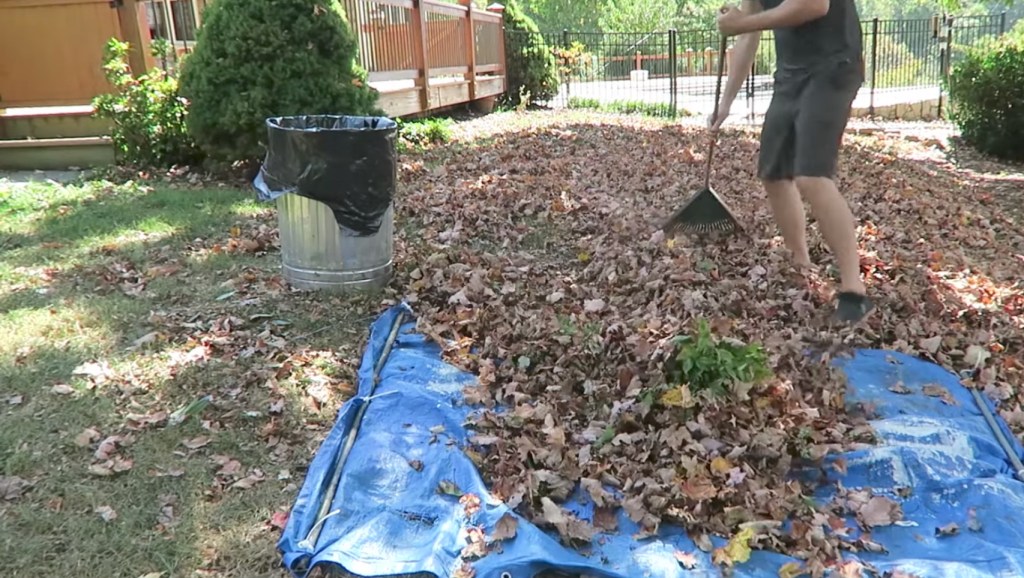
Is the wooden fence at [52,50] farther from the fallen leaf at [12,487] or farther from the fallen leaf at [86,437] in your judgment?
the fallen leaf at [12,487]

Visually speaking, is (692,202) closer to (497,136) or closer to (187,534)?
(187,534)

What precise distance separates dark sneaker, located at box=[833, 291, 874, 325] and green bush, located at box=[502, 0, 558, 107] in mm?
11527

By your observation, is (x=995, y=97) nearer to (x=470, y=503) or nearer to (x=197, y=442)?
(x=470, y=503)

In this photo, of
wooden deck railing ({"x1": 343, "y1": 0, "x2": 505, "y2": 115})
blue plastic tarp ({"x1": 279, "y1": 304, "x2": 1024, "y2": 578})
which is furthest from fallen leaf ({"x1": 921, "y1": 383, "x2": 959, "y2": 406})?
wooden deck railing ({"x1": 343, "y1": 0, "x2": 505, "y2": 115})

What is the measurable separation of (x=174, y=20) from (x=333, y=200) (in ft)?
22.9

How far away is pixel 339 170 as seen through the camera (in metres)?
3.73

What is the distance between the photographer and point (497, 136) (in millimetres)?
9414

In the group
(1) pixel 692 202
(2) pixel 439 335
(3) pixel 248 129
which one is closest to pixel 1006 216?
(1) pixel 692 202

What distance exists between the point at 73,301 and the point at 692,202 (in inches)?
131

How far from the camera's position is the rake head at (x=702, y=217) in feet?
14.7

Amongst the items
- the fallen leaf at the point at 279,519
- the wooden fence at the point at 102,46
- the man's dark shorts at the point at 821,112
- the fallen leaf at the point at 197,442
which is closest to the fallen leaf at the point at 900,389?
the man's dark shorts at the point at 821,112

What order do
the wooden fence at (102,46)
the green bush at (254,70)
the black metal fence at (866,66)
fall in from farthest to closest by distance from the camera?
1. the black metal fence at (866,66)
2. the wooden fence at (102,46)
3. the green bush at (254,70)

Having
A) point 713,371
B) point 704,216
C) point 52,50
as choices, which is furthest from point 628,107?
point 713,371

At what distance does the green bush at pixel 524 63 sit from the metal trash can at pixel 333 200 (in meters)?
10.9
